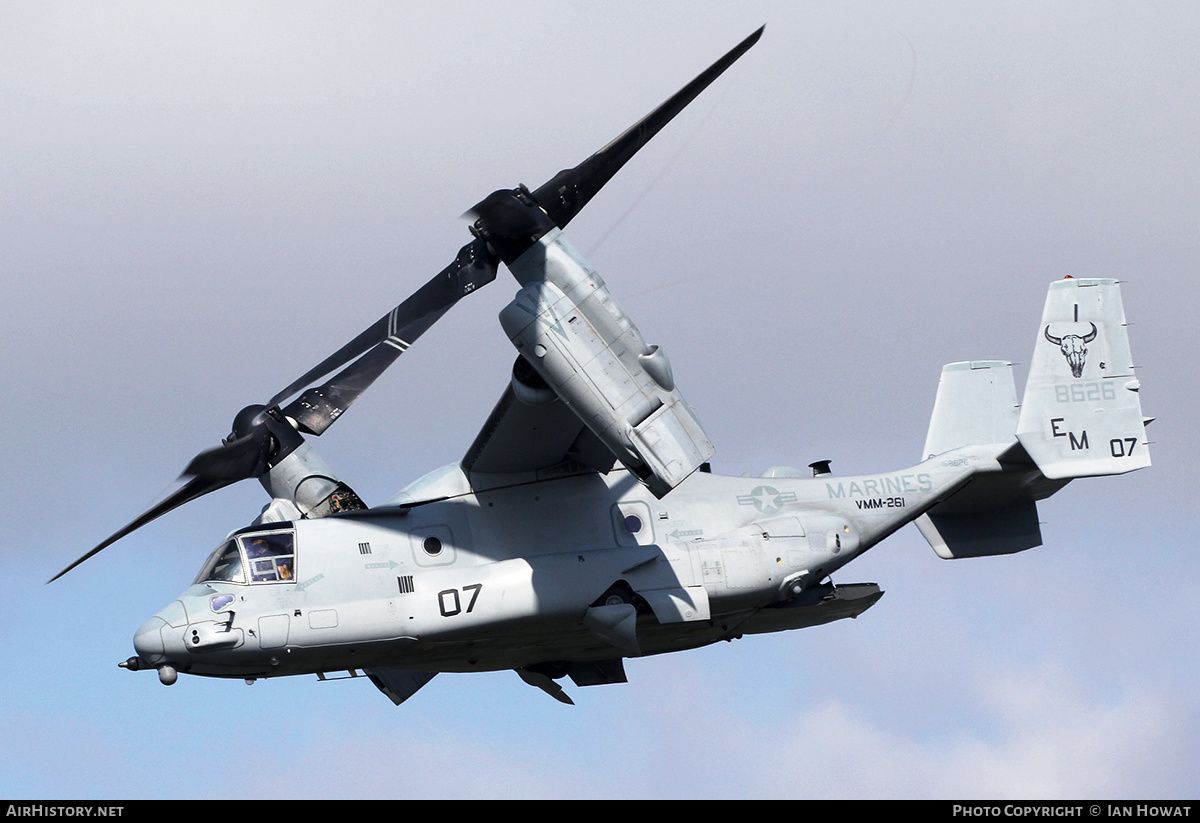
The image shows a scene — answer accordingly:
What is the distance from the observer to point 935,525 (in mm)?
Result: 25391

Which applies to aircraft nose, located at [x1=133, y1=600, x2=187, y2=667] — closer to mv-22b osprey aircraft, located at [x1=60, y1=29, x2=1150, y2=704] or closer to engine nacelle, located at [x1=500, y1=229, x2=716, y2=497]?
mv-22b osprey aircraft, located at [x1=60, y1=29, x2=1150, y2=704]

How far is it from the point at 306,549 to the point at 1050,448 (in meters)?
11.0

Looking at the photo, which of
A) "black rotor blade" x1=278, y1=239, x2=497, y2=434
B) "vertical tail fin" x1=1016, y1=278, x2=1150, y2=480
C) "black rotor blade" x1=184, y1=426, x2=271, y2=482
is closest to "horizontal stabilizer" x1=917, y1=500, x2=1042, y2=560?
"vertical tail fin" x1=1016, y1=278, x2=1150, y2=480

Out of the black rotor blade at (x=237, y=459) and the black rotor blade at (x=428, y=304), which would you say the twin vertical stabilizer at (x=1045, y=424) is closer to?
the black rotor blade at (x=428, y=304)

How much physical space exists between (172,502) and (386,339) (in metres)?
3.54

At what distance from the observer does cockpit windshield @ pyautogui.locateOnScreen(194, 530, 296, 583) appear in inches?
831

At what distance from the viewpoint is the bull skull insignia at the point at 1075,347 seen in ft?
79.4

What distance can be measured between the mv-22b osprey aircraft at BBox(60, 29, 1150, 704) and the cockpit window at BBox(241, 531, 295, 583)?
1.2 inches

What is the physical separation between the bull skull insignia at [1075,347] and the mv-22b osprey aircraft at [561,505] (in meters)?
0.03

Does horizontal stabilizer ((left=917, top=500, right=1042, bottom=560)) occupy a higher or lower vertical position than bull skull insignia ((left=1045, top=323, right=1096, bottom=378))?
lower

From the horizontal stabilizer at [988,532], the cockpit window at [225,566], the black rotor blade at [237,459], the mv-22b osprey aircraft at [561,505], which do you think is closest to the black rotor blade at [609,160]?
the mv-22b osprey aircraft at [561,505]

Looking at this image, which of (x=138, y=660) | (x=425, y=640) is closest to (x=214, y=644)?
(x=138, y=660)

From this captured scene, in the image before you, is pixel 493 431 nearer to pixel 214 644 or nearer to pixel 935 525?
pixel 214 644
